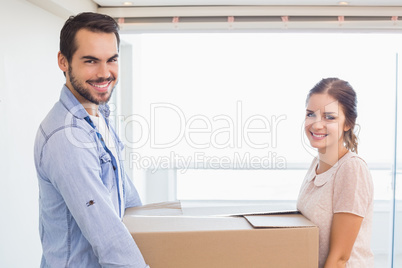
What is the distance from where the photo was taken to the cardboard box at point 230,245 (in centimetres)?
103

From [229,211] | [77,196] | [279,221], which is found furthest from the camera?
[229,211]

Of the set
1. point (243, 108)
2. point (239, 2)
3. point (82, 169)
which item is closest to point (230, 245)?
point (82, 169)

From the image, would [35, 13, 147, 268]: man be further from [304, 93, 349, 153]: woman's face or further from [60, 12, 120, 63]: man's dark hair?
[304, 93, 349, 153]: woman's face

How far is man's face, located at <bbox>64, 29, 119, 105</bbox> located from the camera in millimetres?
1106

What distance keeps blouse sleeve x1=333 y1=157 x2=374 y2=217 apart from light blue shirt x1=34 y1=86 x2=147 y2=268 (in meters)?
0.57

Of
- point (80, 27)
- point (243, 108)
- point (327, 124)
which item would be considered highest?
point (80, 27)

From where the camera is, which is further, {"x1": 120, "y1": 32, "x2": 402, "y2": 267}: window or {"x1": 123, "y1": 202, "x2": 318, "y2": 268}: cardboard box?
{"x1": 120, "y1": 32, "x2": 402, "y2": 267}: window

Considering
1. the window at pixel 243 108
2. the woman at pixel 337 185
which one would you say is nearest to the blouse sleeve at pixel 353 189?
the woman at pixel 337 185

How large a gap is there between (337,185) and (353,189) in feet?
0.17

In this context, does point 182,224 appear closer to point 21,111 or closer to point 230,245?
point 230,245

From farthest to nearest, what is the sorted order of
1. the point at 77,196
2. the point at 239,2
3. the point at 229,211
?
the point at 239,2, the point at 229,211, the point at 77,196

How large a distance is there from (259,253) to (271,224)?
0.08 metres

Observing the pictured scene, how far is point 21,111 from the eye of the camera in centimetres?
180

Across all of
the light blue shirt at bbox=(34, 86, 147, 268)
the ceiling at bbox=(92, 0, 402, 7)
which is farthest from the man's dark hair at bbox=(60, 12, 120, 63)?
the ceiling at bbox=(92, 0, 402, 7)
